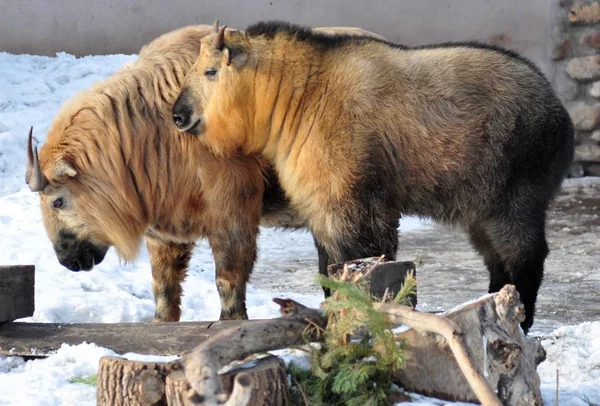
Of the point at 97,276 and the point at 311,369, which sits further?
the point at 97,276

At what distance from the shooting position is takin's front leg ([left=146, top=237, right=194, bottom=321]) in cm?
502

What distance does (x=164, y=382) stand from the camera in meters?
2.83

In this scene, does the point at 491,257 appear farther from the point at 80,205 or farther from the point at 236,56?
the point at 80,205

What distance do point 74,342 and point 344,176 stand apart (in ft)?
4.37

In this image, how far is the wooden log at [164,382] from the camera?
109 inches

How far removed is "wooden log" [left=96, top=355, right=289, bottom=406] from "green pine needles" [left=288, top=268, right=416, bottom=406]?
0.12 metres

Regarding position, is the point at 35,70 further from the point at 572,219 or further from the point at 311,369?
the point at 311,369

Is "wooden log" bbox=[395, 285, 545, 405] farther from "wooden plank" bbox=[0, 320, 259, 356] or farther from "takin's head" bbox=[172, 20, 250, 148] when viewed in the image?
"takin's head" bbox=[172, 20, 250, 148]

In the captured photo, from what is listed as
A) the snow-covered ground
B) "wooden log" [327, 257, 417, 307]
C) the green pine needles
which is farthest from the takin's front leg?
the green pine needles

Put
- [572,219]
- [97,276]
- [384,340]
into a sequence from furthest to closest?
[572,219]
[97,276]
[384,340]

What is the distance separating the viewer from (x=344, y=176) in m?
4.38

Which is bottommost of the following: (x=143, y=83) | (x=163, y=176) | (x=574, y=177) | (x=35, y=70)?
(x=574, y=177)

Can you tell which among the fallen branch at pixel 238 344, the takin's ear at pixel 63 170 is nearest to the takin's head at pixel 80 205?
the takin's ear at pixel 63 170

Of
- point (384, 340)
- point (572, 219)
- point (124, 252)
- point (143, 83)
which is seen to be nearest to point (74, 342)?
point (124, 252)
